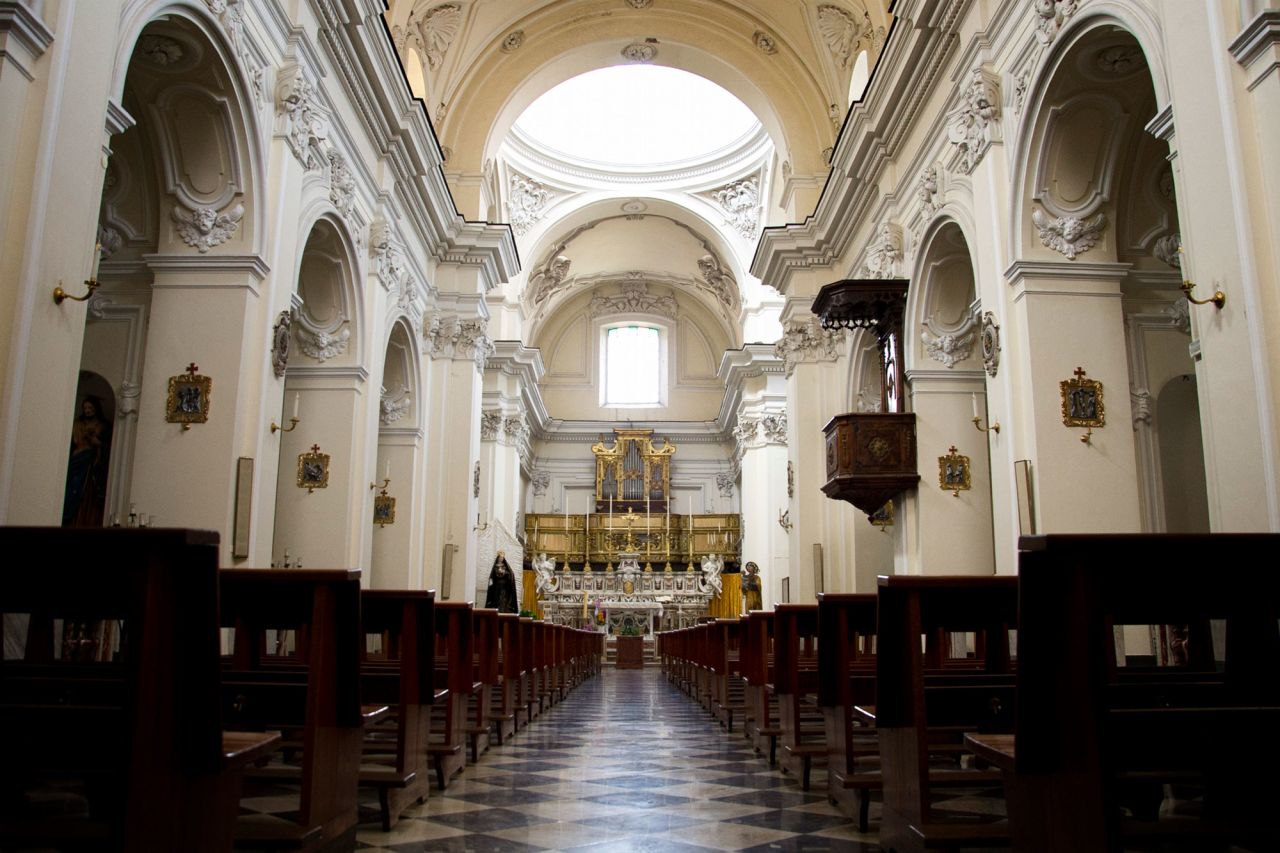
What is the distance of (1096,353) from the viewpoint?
771 cm

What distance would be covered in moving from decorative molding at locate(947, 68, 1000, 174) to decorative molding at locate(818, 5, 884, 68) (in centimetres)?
479

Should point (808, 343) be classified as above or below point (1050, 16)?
below

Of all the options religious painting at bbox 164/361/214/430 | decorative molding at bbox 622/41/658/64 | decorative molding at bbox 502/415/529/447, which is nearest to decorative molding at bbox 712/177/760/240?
decorative molding at bbox 502/415/529/447

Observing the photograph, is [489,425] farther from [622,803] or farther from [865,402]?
[622,803]

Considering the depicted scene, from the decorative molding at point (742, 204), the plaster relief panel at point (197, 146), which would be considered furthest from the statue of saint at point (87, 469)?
the decorative molding at point (742, 204)

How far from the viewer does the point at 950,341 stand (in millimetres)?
10859

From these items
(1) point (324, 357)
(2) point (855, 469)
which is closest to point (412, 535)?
(1) point (324, 357)

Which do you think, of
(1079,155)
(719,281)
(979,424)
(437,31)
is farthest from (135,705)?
(719,281)

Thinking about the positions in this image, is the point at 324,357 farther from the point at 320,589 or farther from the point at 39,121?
the point at 320,589

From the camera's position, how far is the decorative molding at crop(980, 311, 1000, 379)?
8.28 m

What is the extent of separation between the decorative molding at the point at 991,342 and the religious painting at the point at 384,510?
7.81m

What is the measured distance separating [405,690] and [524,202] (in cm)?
1977

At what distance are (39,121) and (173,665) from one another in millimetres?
3650

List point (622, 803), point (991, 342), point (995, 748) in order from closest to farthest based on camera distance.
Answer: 1. point (995, 748)
2. point (622, 803)
3. point (991, 342)
